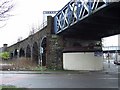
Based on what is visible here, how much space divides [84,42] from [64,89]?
107ft

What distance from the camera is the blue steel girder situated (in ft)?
79.6

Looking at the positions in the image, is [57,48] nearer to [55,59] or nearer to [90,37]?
[55,59]

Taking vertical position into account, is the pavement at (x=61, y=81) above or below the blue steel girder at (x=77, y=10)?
below

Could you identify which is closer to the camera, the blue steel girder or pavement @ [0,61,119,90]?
pavement @ [0,61,119,90]

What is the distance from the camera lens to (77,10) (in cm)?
3200

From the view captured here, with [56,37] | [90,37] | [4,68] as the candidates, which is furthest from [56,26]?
[4,68]

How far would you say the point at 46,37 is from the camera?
173ft

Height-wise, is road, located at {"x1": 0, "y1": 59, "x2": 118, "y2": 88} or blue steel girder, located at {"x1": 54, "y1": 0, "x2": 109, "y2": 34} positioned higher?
blue steel girder, located at {"x1": 54, "y1": 0, "x2": 109, "y2": 34}

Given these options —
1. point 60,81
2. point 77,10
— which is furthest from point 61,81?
point 77,10

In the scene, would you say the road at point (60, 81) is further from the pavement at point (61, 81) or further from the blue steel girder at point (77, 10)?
the blue steel girder at point (77, 10)

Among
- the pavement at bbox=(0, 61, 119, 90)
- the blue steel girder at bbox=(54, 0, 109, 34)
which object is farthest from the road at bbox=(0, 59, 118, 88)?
the blue steel girder at bbox=(54, 0, 109, 34)

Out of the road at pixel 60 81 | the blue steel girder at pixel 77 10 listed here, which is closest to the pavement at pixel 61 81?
the road at pixel 60 81

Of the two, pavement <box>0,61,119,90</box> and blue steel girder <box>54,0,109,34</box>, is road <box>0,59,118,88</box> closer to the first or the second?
pavement <box>0,61,119,90</box>

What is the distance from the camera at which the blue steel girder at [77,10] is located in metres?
24.2
